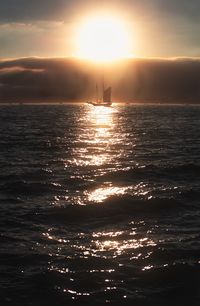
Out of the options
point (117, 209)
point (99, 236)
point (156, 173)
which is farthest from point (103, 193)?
point (156, 173)

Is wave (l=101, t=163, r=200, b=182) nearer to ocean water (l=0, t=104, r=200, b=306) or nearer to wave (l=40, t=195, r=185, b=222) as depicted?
ocean water (l=0, t=104, r=200, b=306)

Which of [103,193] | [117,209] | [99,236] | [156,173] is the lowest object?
[99,236]

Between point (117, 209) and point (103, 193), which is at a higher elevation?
point (103, 193)

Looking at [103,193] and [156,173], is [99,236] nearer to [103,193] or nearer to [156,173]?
[103,193]

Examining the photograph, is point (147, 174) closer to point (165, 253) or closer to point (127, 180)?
point (127, 180)

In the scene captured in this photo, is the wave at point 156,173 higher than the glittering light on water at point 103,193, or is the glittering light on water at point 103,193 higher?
the wave at point 156,173

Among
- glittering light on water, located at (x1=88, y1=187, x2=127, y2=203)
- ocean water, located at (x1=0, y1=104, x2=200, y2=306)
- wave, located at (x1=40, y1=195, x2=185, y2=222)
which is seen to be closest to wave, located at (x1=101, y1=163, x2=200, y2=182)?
ocean water, located at (x1=0, y1=104, x2=200, y2=306)

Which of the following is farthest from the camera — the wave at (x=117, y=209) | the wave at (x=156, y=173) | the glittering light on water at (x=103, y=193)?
the wave at (x=156, y=173)

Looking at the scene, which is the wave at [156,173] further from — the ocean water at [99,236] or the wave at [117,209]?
the wave at [117,209]

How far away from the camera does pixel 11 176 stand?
32.6 metres

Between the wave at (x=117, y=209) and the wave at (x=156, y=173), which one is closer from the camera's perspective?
the wave at (x=117, y=209)

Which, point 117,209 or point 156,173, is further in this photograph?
point 156,173

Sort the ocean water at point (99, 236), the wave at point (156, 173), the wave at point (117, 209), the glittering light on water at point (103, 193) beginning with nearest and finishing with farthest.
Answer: the ocean water at point (99, 236) < the wave at point (117, 209) < the glittering light on water at point (103, 193) < the wave at point (156, 173)

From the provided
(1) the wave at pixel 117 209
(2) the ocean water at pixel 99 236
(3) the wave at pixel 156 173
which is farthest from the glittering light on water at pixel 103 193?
(3) the wave at pixel 156 173
